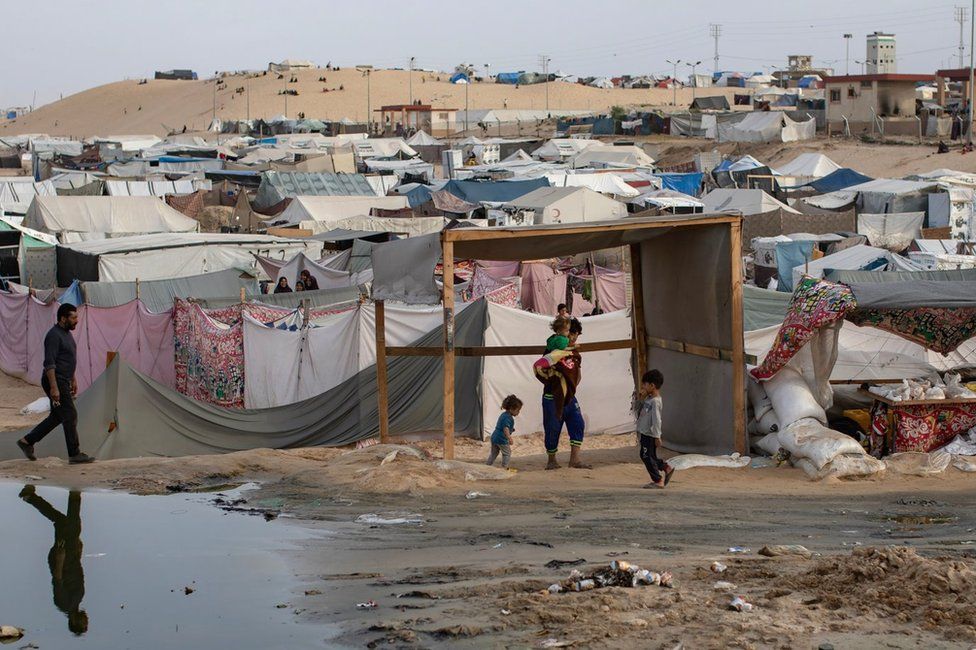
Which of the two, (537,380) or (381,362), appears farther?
(537,380)

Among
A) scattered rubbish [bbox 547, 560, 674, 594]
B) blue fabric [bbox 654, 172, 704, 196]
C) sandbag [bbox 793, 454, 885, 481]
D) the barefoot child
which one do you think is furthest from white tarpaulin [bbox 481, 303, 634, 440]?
blue fabric [bbox 654, 172, 704, 196]

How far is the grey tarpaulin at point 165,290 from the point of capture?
16.8 metres

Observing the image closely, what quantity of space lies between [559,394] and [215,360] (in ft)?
18.9

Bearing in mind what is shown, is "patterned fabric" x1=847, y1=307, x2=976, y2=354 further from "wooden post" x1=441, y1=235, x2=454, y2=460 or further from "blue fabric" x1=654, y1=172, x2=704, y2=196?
"blue fabric" x1=654, y1=172, x2=704, y2=196

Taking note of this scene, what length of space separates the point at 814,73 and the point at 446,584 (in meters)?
106

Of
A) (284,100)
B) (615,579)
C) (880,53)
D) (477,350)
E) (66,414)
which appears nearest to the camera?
(615,579)

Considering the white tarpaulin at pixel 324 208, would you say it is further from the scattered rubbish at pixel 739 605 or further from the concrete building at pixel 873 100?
the concrete building at pixel 873 100

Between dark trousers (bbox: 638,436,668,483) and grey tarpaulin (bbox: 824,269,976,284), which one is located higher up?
grey tarpaulin (bbox: 824,269,976,284)

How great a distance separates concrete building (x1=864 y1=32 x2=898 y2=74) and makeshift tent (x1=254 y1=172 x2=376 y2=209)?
46.3 metres

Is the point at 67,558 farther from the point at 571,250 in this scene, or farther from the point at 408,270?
the point at 571,250

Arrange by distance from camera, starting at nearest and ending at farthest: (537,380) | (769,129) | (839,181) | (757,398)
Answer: (757,398)
(537,380)
(839,181)
(769,129)

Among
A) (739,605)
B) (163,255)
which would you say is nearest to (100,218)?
(163,255)

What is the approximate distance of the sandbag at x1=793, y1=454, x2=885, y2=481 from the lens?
9141 millimetres

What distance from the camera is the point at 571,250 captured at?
35.8 ft
